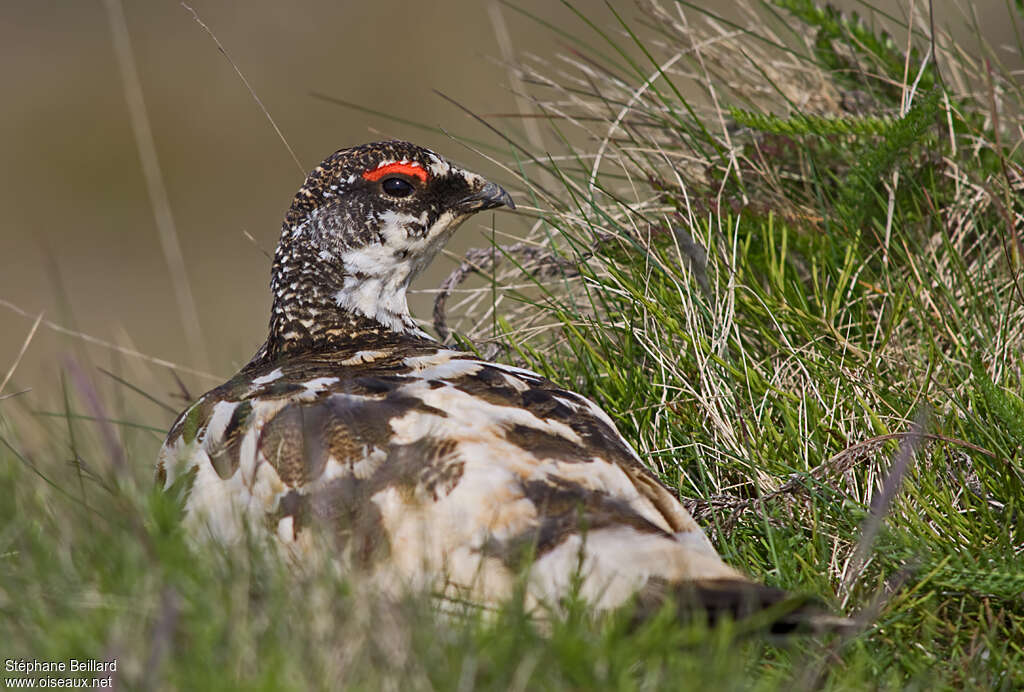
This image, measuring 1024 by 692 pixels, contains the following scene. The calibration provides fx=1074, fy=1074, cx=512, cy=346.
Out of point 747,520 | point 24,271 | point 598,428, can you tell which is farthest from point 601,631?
point 24,271

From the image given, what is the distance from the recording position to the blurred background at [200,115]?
484 inches

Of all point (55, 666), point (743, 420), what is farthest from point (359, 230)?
point (55, 666)

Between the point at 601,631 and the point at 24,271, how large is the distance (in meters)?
12.2

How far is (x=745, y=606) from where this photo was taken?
6.40 ft

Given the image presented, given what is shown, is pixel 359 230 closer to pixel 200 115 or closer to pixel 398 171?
pixel 398 171

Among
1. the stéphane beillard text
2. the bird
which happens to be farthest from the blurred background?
the stéphane beillard text

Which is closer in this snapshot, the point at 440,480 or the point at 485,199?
the point at 440,480

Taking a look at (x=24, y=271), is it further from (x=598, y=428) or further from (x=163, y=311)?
(x=598, y=428)

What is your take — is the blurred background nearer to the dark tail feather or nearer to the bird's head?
the bird's head

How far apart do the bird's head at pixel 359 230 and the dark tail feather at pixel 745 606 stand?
1775mm

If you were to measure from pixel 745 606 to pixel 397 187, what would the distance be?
6.70ft

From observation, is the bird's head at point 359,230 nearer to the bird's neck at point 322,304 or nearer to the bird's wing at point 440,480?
the bird's neck at point 322,304

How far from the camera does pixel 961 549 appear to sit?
261 cm

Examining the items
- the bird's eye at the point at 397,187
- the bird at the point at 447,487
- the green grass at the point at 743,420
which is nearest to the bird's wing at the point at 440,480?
the bird at the point at 447,487
